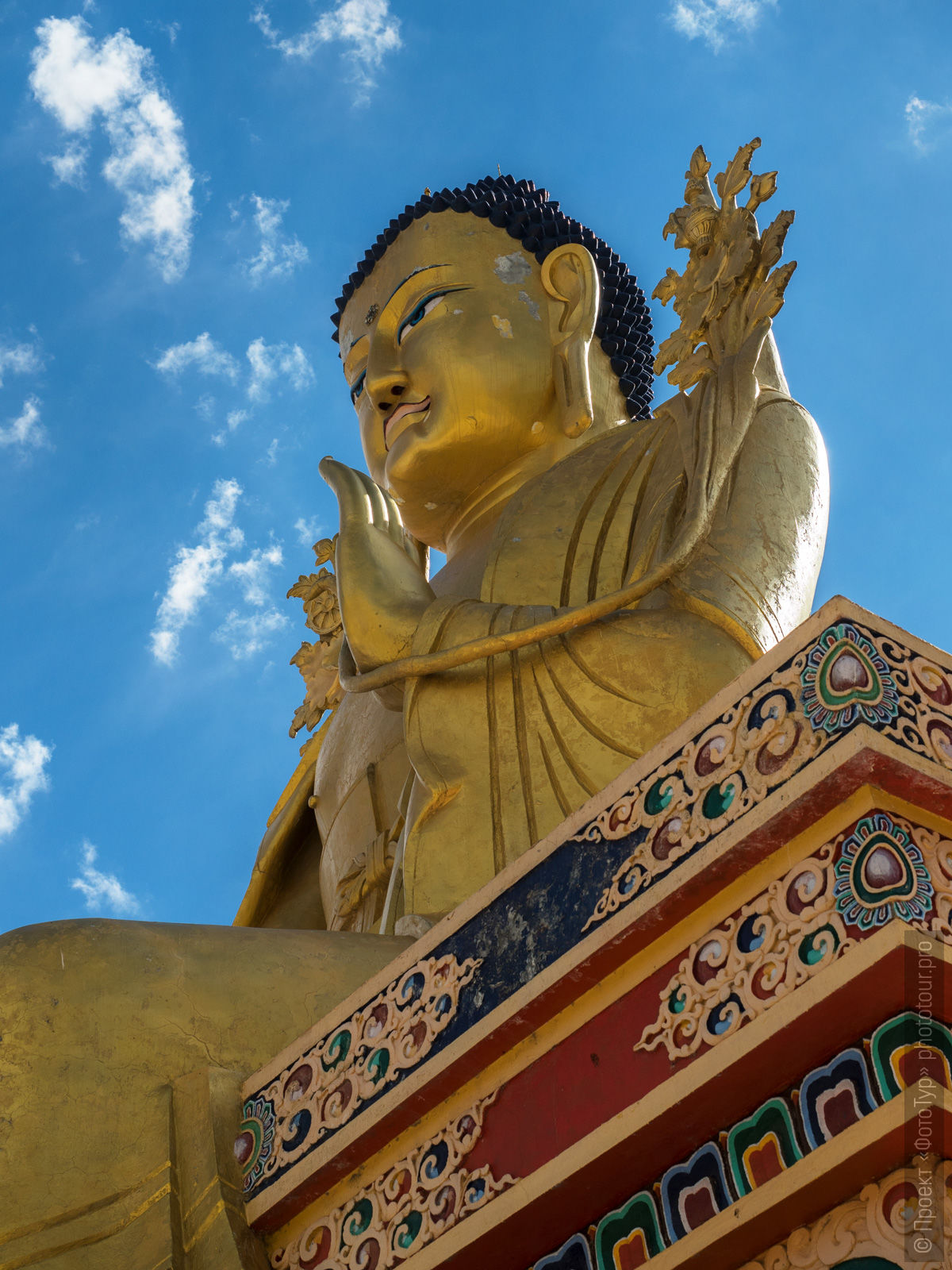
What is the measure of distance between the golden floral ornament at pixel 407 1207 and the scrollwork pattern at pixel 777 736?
34cm

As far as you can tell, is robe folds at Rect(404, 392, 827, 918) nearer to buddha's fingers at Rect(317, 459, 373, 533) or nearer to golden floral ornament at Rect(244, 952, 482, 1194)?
buddha's fingers at Rect(317, 459, 373, 533)

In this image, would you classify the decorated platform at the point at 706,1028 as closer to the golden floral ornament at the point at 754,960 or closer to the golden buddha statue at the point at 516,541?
the golden floral ornament at the point at 754,960

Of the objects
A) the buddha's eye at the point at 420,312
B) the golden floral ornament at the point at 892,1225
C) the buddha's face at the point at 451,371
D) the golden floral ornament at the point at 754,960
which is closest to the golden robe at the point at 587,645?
the buddha's face at the point at 451,371

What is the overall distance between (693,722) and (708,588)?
1.70 m

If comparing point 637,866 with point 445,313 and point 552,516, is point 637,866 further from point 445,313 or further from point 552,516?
point 445,313

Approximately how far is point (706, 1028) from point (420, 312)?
3423 mm

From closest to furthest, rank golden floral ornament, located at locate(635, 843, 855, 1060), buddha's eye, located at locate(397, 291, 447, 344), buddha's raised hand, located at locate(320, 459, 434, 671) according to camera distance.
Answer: golden floral ornament, located at locate(635, 843, 855, 1060)
buddha's raised hand, located at locate(320, 459, 434, 671)
buddha's eye, located at locate(397, 291, 447, 344)

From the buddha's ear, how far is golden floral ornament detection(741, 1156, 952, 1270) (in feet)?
10.8

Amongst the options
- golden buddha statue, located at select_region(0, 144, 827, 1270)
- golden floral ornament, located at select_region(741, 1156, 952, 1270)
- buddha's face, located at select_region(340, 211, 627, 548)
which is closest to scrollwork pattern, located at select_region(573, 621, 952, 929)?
golden floral ornament, located at select_region(741, 1156, 952, 1270)

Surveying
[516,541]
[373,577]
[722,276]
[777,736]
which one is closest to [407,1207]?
[777,736]

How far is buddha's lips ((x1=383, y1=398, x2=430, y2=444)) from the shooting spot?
4812mm

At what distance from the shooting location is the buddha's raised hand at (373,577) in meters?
3.89

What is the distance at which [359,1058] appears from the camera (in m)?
2.37

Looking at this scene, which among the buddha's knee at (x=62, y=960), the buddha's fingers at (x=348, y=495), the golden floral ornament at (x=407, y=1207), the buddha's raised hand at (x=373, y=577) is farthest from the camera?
the buddha's fingers at (x=348, y=495)
